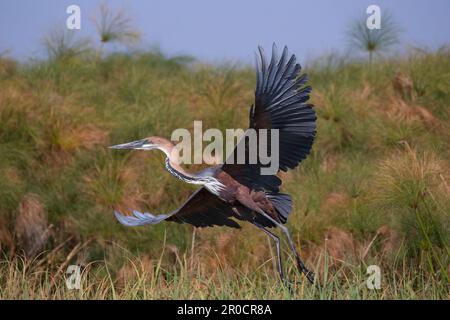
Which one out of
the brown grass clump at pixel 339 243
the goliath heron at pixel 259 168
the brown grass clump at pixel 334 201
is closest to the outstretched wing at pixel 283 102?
the goliath heron at pixel 259 168

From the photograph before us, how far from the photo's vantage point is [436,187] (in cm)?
707

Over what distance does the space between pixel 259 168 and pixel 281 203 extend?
24 centimetres

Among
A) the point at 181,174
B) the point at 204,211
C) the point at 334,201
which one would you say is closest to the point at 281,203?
the point at 204,211

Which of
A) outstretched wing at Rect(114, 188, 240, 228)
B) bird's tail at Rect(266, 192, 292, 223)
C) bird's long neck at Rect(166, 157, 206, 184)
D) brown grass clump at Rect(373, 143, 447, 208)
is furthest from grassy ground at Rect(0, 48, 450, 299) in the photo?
bird's long neck at Rect(166, 157, 206, 184)

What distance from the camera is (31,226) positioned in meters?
8.45

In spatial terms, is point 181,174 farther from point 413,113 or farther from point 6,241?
point 413,113

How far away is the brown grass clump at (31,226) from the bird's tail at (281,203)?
11.7ft

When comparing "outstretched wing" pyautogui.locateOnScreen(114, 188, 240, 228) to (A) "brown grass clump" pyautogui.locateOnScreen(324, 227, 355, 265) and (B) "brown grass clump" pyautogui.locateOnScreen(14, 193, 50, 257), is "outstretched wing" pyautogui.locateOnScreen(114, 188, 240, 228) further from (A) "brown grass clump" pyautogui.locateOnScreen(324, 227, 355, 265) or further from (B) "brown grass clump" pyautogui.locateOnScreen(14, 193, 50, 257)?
(B) "brown grass clump" pyautogui.locateOnScreen(14, 193, 50, 257)

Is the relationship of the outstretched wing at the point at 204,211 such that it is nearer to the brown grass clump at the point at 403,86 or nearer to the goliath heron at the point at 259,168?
the goliath heron at the point at 259,168

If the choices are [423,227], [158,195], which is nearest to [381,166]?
[423,227]

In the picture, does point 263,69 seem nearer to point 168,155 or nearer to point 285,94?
point 285,94

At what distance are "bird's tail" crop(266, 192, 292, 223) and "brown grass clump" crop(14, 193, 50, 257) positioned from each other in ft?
11.7

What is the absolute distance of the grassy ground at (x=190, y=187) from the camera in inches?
279
